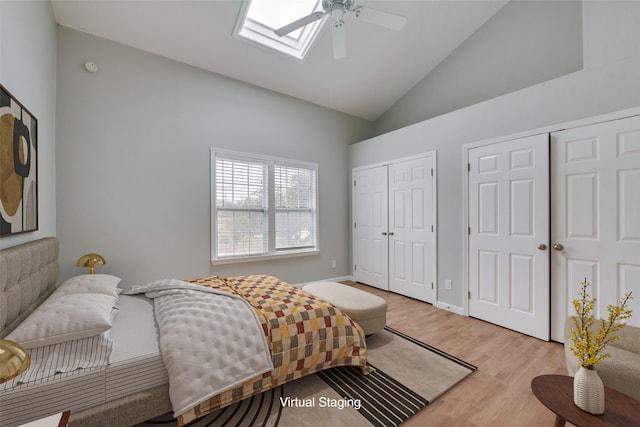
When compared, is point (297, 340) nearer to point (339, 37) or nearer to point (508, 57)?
point (339, 37)

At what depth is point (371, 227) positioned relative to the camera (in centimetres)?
441

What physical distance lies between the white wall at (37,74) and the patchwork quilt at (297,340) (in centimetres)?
165

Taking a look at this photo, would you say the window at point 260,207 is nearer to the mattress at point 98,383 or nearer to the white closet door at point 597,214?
the mattress at point 98,383

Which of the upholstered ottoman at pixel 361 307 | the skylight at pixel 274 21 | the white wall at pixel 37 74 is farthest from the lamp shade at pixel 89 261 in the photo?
the skylight at pixel 274 21

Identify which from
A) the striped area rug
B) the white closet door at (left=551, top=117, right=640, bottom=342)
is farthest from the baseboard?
the striped area rug

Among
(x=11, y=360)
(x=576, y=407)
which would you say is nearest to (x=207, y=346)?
(x=11, y=360)

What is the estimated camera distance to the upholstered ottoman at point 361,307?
2393 mm

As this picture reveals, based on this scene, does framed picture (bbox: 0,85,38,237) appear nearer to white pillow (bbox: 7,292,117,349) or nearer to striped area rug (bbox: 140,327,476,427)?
white pillow (bbox: 7,292,117,349)

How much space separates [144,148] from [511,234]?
4.23 meters

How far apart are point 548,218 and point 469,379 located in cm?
→ 174

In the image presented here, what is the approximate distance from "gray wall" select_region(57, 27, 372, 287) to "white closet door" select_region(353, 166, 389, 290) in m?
1.45

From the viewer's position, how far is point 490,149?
297 cm

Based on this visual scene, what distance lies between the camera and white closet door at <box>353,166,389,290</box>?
4.20 meters

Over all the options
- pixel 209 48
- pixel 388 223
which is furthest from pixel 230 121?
pixel 388 223
